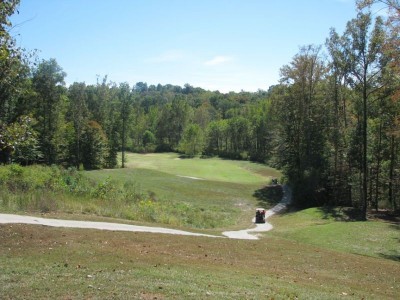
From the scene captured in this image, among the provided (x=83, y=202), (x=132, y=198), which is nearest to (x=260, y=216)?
(x=132, y=198)

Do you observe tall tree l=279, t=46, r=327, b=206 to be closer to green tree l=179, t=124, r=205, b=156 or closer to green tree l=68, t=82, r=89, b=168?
green tree l=68, t=82, r=89, b=168

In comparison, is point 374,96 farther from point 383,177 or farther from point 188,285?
point 188,285

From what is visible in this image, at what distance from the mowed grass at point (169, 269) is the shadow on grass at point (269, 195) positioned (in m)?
24.3

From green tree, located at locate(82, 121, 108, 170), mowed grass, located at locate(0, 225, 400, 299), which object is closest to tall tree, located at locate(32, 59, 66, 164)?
green tree, located at locate(82, 121, 108, 170)

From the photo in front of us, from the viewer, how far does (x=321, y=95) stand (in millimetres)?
43812

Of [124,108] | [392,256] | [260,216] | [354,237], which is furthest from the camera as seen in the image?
[124,108]

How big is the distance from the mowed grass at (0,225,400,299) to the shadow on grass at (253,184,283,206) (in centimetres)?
2435

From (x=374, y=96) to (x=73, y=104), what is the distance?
49.5m

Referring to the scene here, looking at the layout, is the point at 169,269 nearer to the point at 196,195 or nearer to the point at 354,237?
the point at 354,237

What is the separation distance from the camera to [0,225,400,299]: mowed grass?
8.28 metres

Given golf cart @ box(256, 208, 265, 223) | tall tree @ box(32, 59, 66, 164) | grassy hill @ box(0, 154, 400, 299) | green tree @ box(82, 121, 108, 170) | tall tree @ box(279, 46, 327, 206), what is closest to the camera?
grassy hill @ box(0, 154, 400, 299)

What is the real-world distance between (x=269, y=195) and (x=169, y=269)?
35.1 metres

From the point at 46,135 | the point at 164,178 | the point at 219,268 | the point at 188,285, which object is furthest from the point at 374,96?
the point at 46,135

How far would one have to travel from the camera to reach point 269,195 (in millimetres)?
44531
